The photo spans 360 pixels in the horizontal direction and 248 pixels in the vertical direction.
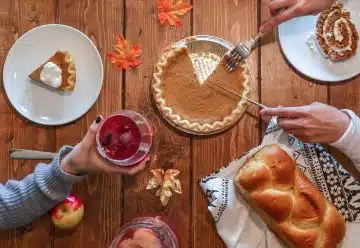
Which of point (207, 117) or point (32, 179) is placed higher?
point (207, 117)

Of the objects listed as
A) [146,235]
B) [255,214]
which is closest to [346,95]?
[255,214]

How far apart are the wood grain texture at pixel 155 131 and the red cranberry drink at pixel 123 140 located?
0.26 ft

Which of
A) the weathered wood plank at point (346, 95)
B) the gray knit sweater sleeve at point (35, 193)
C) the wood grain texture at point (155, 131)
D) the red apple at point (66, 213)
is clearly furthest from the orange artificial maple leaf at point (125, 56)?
the weathered wood plank at point (346, 95)

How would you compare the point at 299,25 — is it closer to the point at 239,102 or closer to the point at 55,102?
the point at 239,102

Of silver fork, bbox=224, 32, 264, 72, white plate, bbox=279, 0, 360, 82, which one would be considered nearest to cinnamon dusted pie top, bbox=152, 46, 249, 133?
silver fork, bbox=224, 32, 264, 72

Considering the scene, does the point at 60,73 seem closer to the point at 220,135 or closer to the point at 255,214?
the point at 220,135

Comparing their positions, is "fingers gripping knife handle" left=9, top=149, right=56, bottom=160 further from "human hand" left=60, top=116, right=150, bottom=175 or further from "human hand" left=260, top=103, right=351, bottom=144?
"human hand" left=260, top=103, right=351, bottom=144

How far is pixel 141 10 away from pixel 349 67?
1.76ft

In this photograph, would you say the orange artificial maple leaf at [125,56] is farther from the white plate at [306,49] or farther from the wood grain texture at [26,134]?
the white plate at [306,49]

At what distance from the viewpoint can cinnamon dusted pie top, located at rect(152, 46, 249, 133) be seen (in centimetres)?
125

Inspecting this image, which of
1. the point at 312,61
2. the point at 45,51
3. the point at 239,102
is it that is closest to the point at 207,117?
the point at 239,102

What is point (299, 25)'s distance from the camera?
126cm

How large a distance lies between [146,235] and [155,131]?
0.83ft

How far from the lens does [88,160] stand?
3.66 feet
